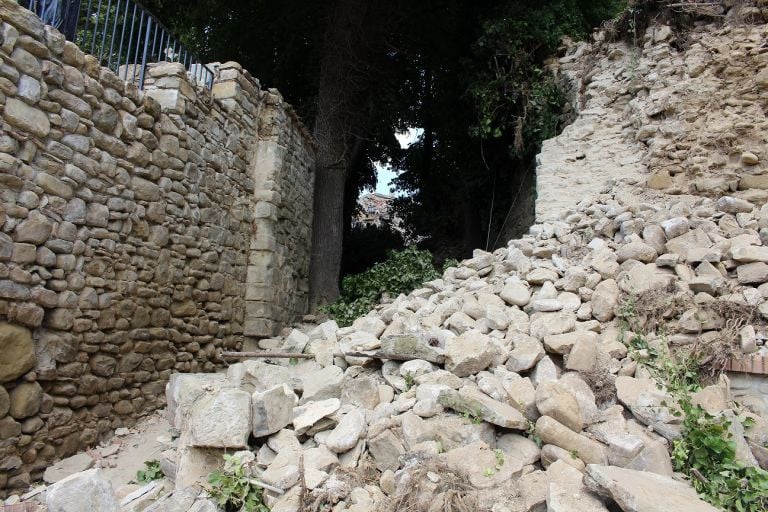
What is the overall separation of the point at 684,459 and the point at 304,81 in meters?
8.74

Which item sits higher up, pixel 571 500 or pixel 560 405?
pixel 560 405

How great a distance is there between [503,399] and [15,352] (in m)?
2.99

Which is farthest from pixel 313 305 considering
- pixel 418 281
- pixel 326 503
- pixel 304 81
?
pixel 326 503

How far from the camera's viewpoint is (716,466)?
2.15 m

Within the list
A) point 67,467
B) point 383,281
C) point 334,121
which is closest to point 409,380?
point 67,467

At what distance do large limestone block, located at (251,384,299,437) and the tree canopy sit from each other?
4.84 meters

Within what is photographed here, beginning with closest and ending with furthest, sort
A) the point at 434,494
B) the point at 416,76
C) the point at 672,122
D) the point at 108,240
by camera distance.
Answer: the point at 434,494, the point at 108,240, the point at 672,122, the point at 416,76

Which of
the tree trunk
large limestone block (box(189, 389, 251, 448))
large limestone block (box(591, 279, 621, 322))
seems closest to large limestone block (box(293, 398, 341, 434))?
large limestone block (box(189, 389, 251, 448))

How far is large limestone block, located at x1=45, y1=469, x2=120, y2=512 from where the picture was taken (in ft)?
7.27

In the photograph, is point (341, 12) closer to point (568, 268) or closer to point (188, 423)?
point (568, 268)

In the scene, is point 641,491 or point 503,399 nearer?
point 641,491

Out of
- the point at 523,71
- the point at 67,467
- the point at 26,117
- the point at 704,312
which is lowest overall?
the point at 67,467

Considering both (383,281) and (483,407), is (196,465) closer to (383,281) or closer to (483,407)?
(483,407)

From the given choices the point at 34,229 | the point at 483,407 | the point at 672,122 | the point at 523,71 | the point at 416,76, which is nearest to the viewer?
the point at 483,407
